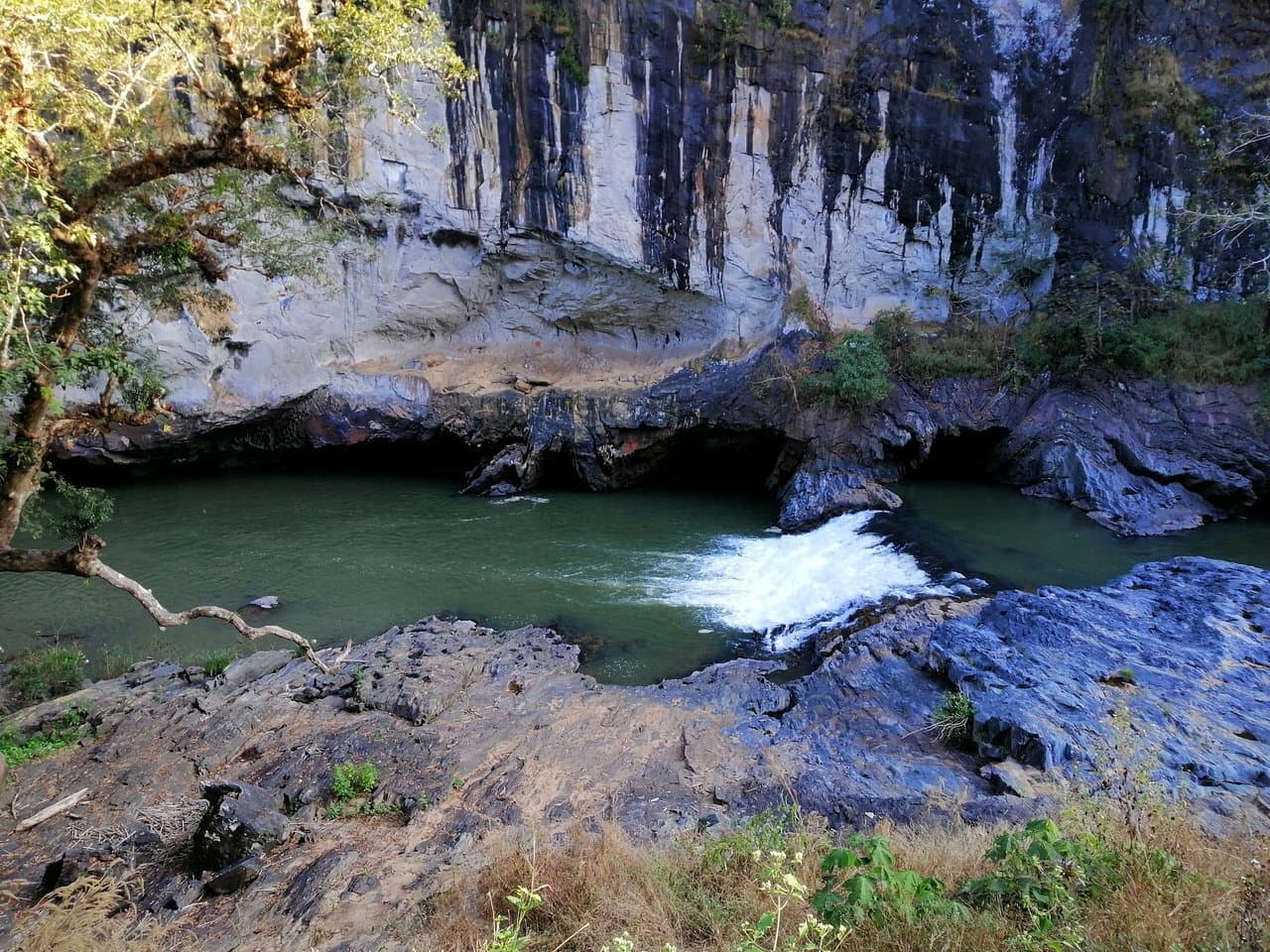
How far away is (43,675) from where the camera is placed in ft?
24.6

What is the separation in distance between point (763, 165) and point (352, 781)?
48.9 ft

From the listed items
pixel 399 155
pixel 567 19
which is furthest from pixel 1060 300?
pixel 399 155

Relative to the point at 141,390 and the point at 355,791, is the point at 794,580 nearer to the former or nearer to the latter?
the point at 355,791

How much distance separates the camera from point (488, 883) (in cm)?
362

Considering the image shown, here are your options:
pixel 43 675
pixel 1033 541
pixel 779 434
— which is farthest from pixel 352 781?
pixel 779 434

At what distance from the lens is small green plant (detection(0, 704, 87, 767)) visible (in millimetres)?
5844

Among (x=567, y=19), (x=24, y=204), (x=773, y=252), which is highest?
(x=567, y=19)

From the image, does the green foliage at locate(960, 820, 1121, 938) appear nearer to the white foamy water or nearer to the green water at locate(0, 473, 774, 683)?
the green water at locate(0, 473, 774, 683)

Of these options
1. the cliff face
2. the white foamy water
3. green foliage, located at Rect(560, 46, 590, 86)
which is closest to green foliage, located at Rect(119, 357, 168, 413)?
the white foamy water

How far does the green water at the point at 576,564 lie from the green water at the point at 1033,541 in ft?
0.15

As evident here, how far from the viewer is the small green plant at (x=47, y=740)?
230 inches

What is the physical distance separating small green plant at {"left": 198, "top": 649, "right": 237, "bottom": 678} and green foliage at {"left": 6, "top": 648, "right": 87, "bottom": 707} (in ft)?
3.86

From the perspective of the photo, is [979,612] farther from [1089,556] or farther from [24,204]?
[24,204]

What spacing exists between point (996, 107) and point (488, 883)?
1789 cm
